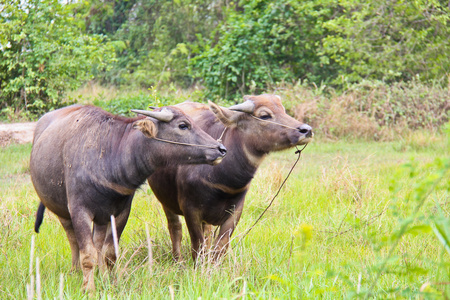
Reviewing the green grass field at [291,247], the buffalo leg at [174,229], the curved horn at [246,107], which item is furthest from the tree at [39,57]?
the curved horn at [246,107]

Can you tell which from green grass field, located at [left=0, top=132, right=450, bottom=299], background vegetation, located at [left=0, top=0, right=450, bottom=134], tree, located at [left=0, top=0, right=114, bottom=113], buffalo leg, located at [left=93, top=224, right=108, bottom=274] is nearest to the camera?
green grass field, located at [left=0, top=132, right=450, bottom=299]

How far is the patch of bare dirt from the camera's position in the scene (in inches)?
427

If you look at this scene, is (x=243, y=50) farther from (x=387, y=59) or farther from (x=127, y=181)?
(x=127, y=181)

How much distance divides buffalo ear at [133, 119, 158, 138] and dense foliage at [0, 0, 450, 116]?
9.00 meters

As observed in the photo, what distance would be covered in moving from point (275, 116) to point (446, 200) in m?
2.39

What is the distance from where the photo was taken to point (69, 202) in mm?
4305

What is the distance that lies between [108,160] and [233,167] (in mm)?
1087

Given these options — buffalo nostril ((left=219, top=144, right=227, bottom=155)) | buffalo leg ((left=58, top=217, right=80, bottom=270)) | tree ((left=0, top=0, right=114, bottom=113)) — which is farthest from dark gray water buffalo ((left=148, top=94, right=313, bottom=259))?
tree ((left=0, top=0, right=114, bottom=113))

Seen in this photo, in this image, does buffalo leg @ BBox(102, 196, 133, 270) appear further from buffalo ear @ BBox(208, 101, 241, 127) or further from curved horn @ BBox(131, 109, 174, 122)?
buffalo ear @ BBox(208, 101, 241, 127)

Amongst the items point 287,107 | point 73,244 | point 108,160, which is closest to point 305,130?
point 108,160

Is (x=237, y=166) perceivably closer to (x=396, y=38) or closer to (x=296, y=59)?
(x=396, y=38)

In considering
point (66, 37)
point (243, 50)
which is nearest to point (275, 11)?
point (243, 50)

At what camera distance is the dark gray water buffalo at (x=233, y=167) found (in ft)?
15.6

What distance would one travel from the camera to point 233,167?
187 inches
